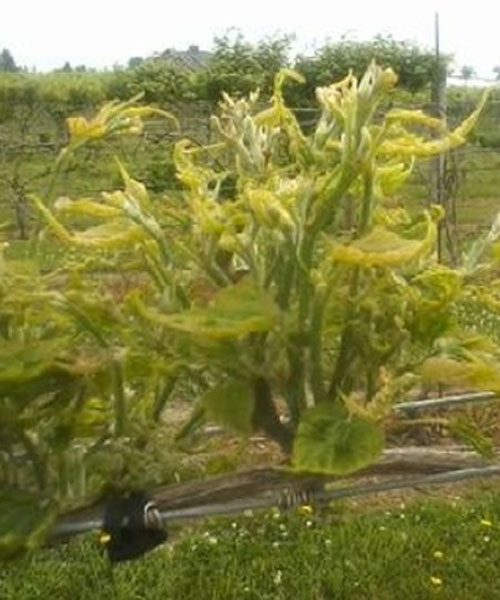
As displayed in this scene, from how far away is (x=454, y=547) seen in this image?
3.52m

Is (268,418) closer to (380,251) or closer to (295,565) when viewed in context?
(380,251)

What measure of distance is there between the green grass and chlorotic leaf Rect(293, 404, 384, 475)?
89.3 inches

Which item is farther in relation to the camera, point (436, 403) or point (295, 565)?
point (295, 565)

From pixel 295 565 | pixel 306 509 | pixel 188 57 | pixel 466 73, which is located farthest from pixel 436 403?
pixel 188 57

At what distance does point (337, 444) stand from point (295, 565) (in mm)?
2538

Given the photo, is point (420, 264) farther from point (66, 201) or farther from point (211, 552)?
point (211, 552)

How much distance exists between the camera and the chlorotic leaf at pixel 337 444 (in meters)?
0.83

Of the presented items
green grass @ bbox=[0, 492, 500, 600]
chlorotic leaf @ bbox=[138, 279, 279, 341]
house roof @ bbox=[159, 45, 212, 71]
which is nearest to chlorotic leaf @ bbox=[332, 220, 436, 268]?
chlorotic leaf @ bbox=[138, 279, 279, 341]

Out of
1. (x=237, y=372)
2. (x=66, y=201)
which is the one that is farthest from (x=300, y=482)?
(x=66, y=201)

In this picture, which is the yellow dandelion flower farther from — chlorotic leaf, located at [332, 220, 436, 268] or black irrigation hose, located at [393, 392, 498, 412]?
chlorotic leaf, located at [332, 220, 436, 268]

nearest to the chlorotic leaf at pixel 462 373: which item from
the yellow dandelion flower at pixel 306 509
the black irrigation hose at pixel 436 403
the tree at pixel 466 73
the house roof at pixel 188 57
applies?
the black irrigation hose at pixel 436 403

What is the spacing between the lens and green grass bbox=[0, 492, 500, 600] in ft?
10.4

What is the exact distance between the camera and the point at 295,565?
10.9 ft

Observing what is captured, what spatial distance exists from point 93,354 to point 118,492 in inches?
3.8
